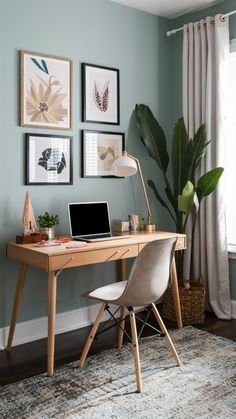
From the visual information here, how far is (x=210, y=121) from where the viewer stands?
12.5 feet

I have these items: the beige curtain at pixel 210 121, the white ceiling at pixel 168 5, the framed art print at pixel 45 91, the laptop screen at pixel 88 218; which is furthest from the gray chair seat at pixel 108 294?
the white ceiling at pixel 168 5

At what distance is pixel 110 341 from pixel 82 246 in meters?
0.82

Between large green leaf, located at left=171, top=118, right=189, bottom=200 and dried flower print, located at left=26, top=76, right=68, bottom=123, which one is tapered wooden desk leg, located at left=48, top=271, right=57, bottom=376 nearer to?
dried flower print, located at left=26, top=76, right=68, bottom=123

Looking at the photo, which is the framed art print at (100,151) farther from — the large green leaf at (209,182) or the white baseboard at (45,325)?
the white baseboard at (45,325)

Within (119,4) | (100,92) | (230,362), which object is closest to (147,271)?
(230,362)

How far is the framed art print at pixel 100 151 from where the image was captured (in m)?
3.64

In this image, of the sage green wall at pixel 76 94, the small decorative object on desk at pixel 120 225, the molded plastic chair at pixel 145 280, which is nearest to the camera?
the molded plastic chair at pixel 145 280

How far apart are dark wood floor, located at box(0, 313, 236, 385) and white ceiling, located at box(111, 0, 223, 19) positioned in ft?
8.84

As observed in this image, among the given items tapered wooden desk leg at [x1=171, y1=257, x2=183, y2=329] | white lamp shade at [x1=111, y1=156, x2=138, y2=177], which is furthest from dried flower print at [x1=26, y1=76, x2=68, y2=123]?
tapered wooden desk leg at [x1=171, y1=257, x2=183, y2=329]

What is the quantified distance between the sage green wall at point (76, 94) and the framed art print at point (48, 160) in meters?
0.05

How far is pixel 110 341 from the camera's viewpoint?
330cm

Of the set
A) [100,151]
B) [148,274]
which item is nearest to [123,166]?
[100,151]

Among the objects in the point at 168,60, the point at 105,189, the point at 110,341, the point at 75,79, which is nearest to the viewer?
the point at 110,341

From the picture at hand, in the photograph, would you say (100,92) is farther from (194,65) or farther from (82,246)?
(82,246)
